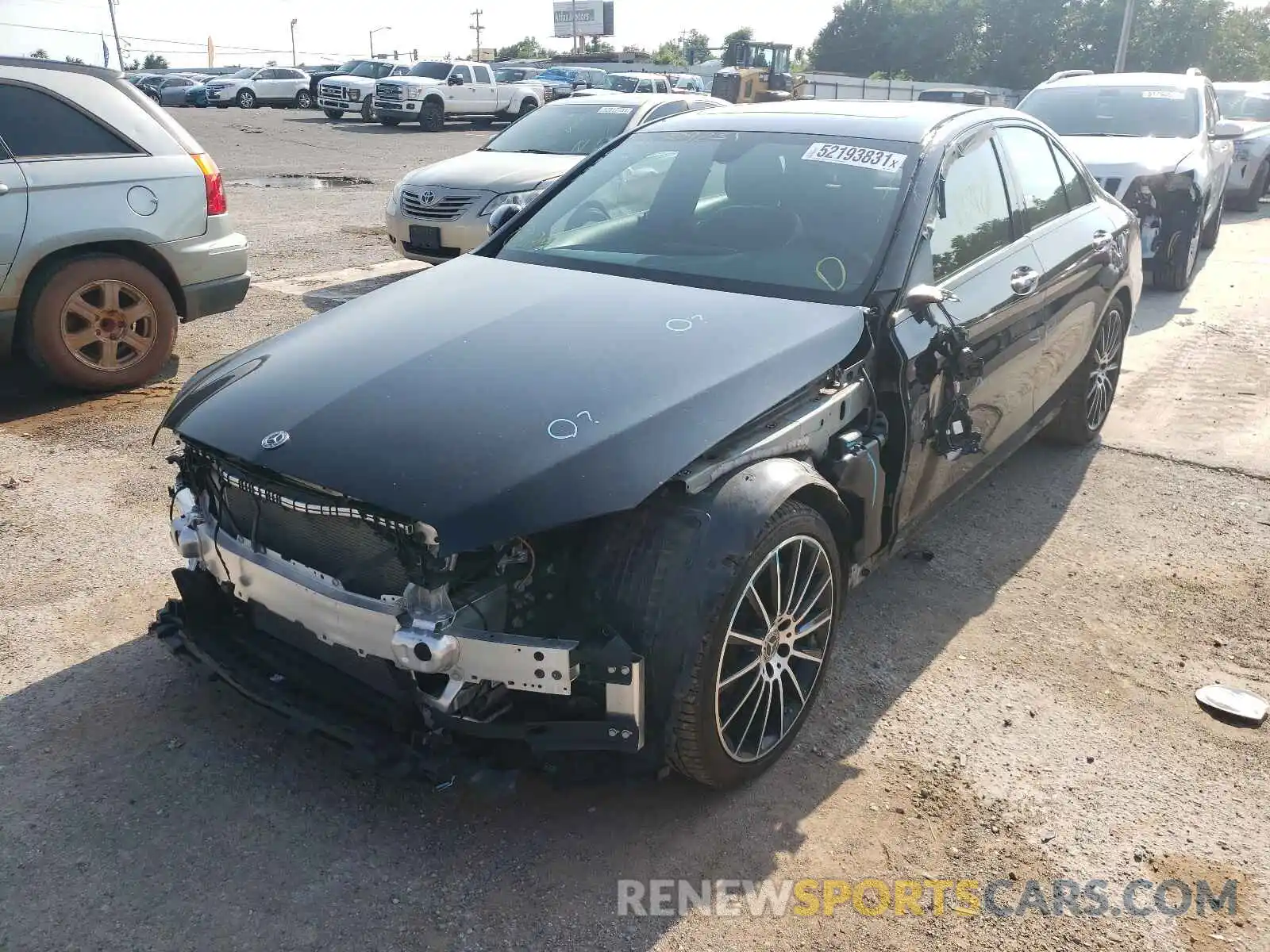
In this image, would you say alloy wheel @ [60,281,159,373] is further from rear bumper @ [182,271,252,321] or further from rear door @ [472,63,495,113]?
rear door @ [472,63,495,113]

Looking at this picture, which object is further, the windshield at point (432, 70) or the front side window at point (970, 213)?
the windshield at point (432, 70)

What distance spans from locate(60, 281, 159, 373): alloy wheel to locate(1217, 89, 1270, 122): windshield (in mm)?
15509

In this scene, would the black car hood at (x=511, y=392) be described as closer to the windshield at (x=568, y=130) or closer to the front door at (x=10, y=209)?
the front door at (x=10, y=209)

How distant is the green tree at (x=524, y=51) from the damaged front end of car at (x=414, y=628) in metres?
106

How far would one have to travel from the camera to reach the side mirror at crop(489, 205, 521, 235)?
4441mm

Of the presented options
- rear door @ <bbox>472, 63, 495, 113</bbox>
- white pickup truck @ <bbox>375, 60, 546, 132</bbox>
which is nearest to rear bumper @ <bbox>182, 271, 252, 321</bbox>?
white pickup truck @ <bbox>375, 60, 546, 132</bbox>

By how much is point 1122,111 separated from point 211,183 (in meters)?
8.34

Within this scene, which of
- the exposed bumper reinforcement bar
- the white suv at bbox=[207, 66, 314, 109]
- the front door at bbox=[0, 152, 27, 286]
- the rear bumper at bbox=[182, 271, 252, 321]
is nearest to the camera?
the exposed bumper reinforcement bar

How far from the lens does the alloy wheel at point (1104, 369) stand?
17.2 feet

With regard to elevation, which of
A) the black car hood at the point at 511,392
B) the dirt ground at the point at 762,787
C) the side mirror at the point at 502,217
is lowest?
the dirt ground at the point at 762,787

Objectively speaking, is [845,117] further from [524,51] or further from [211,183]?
[524,51]

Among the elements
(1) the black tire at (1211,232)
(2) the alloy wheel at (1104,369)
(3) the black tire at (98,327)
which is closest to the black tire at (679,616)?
(2) the alloy wheel at (1104,369)

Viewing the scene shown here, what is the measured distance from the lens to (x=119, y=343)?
19.9ft

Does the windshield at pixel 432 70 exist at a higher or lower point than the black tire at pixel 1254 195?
higher
